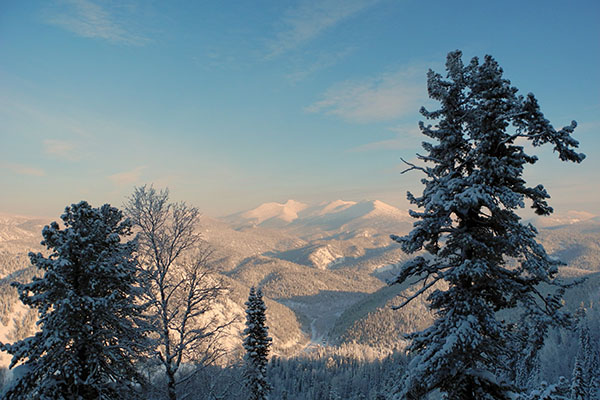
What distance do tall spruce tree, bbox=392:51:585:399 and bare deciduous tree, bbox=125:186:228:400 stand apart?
8.60 meters

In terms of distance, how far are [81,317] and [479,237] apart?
1220 centimetres

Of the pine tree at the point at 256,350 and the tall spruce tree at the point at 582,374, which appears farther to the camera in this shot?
the tall spruce tree at the point at 582,374

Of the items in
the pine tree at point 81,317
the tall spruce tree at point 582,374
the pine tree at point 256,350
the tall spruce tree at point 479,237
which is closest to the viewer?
the tall spruce tree at point 479,237

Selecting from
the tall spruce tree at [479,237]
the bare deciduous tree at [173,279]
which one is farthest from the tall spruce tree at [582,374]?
the bare deciduous tree at [173,279]

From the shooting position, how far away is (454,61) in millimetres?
8070

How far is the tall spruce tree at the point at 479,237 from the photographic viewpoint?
671 centimetres

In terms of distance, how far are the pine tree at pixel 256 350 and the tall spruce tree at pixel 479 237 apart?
15.7m

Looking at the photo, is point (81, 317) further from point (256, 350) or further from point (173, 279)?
point (256, 350)

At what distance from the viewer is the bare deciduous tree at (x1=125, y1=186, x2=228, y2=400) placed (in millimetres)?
11898

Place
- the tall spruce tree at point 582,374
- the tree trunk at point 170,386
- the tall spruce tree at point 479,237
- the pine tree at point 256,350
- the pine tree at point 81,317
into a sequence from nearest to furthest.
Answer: the tall spruce tree at point 479,237 < the pine tree at point 81,317 < the tree trunk at point 170,386 < the pine tree at point 256,350 < the tall spruce tree at point 582,374

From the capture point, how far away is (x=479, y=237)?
7.48 metres

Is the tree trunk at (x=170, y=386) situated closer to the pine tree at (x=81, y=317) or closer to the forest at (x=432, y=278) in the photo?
the forest at (x=432, y=278)

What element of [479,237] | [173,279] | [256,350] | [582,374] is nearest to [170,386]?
[173,279]

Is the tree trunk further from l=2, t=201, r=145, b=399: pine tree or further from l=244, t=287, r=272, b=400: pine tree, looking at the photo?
l=244, t=287, r=272, b=400: pine tree
